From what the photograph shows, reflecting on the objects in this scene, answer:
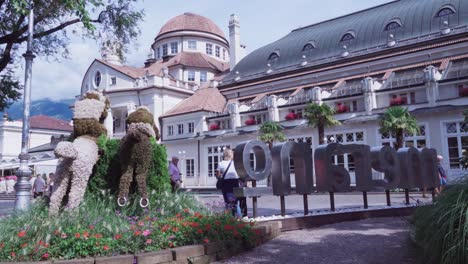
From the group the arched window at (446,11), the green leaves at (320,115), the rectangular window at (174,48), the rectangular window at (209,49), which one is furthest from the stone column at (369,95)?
the rectangular window at (174,48)

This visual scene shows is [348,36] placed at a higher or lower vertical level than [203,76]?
lower

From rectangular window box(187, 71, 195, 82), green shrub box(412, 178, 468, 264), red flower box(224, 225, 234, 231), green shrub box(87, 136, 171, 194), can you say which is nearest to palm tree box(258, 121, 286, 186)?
green shrub box(87, 136, 171, 194)

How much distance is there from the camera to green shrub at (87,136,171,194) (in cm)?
882

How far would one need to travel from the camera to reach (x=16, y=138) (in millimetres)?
64875

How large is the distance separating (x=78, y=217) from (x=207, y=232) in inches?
83.5

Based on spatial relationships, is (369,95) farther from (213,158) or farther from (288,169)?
(288,169)

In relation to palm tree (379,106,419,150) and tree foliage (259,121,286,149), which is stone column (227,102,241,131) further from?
palm tree (379,106,419,150)

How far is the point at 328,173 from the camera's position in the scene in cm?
1112

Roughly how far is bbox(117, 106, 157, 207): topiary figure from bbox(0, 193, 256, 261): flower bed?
1.68 feet

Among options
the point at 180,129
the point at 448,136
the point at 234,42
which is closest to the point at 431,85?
the point at 448,136

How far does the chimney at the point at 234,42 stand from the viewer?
58312 mm

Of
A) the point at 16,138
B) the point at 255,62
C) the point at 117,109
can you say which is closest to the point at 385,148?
the point at 255,62

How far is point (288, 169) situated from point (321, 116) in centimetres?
2182

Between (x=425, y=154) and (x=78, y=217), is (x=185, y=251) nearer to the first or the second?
(x=78, y=217)
